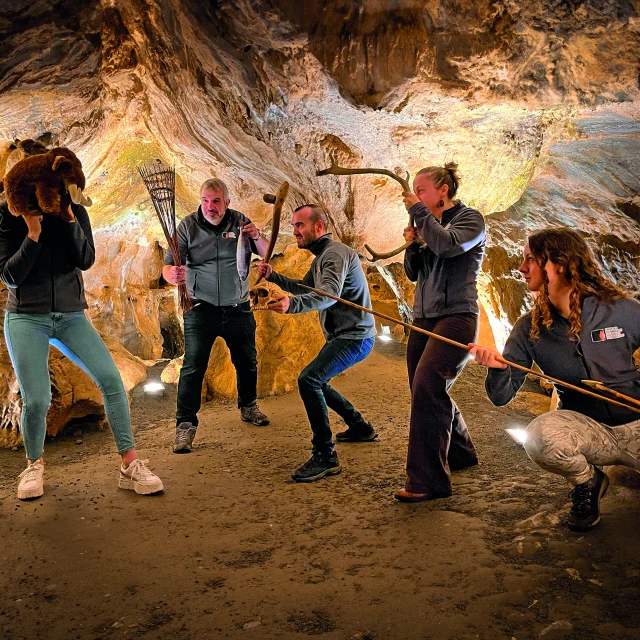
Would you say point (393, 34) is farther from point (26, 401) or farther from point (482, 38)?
point (26, 401)

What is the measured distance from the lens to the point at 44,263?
3.28 m

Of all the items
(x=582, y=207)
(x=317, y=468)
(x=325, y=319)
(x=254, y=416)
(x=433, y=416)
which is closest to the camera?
(x=433, y=416)

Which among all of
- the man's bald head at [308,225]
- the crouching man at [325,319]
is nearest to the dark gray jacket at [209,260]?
the crouching man at [325,319]

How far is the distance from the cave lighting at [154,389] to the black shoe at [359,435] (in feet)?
10.8

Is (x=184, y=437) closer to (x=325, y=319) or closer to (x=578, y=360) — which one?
(x=325, y=319)

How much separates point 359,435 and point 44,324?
2341 mm

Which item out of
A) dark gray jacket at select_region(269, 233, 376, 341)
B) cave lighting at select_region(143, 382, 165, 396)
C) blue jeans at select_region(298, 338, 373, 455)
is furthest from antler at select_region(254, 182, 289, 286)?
cave lighting at select_region(143, 382, 165, 396)

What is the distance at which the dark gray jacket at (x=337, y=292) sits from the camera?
368cm

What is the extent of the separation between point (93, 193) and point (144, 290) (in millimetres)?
6052

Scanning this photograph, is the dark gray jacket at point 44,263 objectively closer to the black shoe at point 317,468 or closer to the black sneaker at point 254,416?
the black shoe at point 317,468

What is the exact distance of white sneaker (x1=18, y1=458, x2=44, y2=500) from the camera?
10.7 feet

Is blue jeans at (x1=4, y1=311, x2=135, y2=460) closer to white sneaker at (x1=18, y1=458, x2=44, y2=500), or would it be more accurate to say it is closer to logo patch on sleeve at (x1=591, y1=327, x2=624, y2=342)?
white sneaker at (x1=18, y1=458, x2=44, y2=500)

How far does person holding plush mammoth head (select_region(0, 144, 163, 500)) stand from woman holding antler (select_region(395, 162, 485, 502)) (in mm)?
1536

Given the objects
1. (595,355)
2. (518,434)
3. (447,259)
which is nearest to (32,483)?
(447,259)
